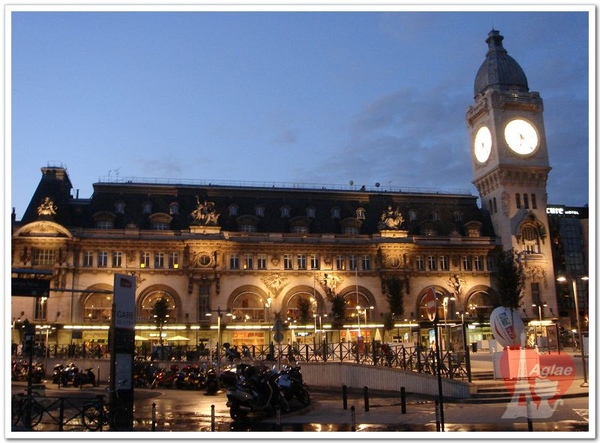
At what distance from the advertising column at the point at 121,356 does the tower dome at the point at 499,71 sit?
2815 inches

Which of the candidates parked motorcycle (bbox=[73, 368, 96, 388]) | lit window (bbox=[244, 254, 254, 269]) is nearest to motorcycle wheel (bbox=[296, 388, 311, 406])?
parked motorcycle (bbox=[73, 368, 96, 388])

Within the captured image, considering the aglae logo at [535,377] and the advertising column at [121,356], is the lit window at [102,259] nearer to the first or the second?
the aglae logo at [535,377]

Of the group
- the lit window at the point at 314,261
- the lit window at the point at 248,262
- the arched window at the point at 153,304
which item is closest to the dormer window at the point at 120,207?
the arched window at the point at 153,304

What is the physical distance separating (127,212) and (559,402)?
59.3 m

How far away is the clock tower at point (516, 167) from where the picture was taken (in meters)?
78.4

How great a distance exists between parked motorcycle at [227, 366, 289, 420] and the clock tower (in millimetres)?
58714

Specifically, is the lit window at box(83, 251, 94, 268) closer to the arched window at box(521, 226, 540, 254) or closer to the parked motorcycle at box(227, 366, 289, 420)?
the parked motorcycle at box(227, 366, 289, 420)

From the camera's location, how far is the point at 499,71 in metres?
83.5

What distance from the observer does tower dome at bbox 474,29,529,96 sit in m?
83.3

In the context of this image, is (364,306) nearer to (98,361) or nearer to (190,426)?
(98,361)

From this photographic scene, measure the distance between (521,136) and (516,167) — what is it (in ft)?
14.5
